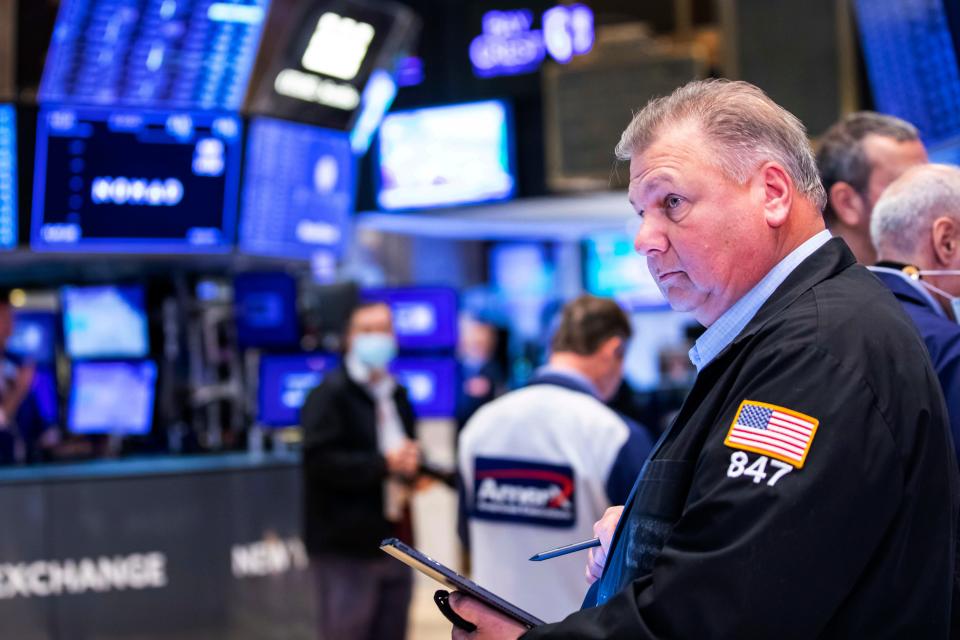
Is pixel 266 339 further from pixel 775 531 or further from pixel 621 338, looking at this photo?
pixel 775 531

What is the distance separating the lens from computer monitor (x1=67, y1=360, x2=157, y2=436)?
220 inches

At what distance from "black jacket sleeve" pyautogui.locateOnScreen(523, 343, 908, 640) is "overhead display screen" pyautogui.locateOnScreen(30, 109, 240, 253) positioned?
14.3ft

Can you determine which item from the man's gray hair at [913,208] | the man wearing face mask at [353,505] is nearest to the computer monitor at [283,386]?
the man wearing face mask at [353,505]

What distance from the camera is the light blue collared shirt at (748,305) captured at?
1.43m

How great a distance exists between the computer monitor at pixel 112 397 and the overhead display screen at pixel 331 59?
4.71 feet

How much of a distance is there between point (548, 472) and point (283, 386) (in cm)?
329

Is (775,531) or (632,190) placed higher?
(632,190)

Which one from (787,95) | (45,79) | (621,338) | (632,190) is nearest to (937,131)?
(621,338)

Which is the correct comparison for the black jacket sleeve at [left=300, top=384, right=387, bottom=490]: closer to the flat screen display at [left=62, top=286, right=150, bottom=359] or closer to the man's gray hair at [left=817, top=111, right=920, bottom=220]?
the flat screen display at [left=62, top=286, right=150, bottom=359]

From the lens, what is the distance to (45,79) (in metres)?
5.07

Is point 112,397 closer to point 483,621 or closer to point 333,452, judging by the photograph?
point 333,452

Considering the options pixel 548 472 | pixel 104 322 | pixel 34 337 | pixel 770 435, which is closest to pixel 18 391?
pixel 34 337

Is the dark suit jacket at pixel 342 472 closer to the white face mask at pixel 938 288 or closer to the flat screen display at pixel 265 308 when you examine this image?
the flat screen display at pixel 265 308

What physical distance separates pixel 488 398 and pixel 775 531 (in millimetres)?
6896
